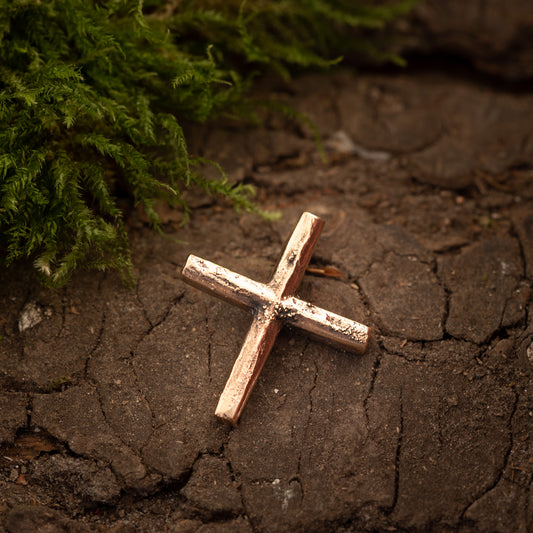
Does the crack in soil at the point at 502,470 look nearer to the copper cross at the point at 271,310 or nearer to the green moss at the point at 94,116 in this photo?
the copper cross at the point at 271,310

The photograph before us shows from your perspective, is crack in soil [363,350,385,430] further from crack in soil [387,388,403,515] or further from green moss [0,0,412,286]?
green moss [0,0,412,286]

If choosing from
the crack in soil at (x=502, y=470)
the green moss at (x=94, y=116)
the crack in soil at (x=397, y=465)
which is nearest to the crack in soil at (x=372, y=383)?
the crack in soil at (x=397, y=465)

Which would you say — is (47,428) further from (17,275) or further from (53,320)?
(17,275)

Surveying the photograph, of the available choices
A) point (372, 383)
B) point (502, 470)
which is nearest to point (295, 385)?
point (372, 383)

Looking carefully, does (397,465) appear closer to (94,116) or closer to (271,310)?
(271,310)

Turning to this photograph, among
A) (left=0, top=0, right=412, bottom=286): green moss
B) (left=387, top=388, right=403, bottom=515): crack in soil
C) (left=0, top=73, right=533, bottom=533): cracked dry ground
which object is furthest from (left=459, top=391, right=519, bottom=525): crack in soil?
(left=0, top=0, right=412, bottom=286): green moss
